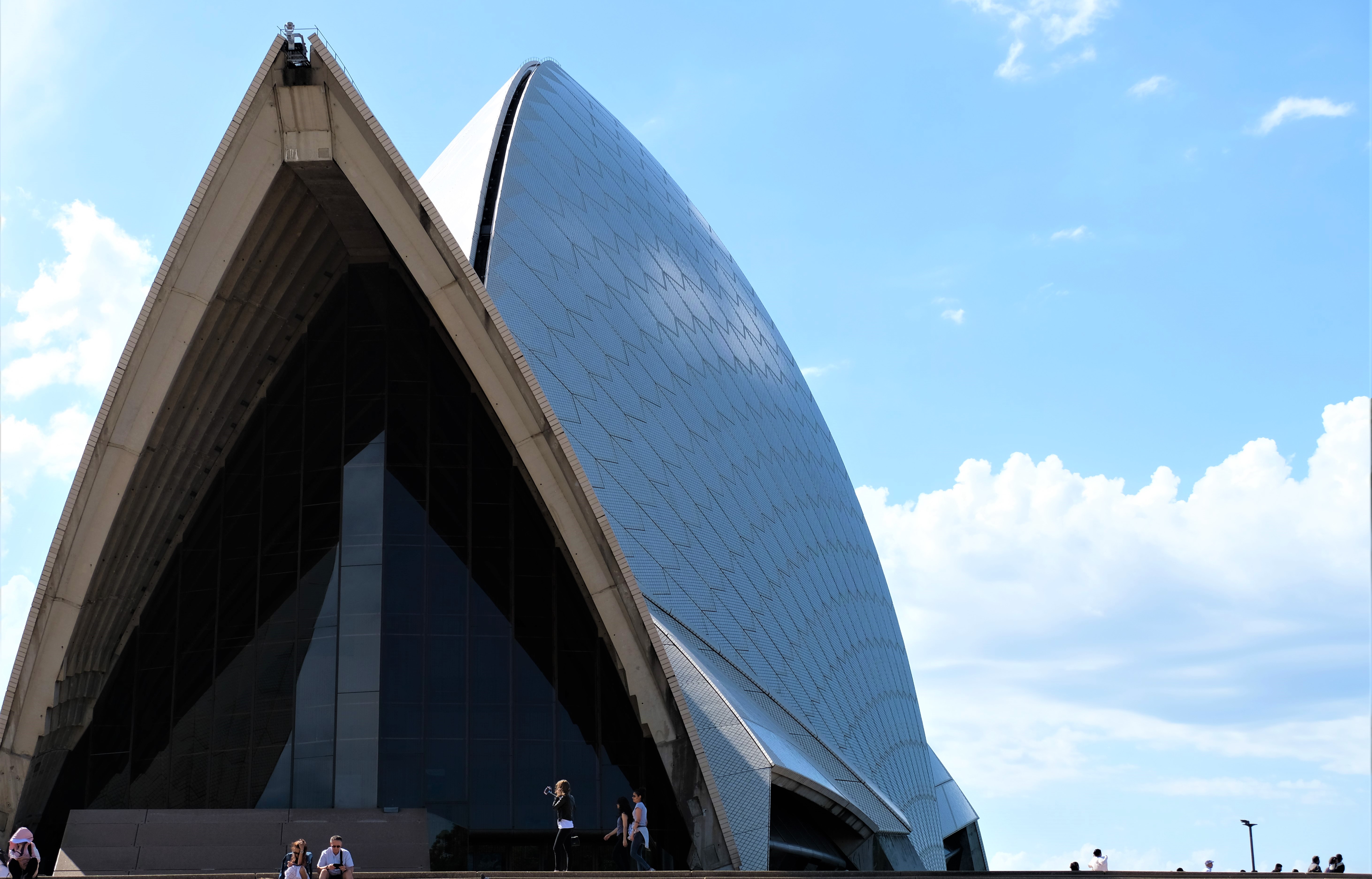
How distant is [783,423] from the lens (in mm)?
36344

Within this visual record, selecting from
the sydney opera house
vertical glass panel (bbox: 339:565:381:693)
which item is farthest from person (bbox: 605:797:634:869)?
vertical glass panel (bbox: 339:565:381:693)

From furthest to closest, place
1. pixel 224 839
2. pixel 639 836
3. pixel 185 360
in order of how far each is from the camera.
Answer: pixel 185 360 < pixel 224 839 < pixel 639 836

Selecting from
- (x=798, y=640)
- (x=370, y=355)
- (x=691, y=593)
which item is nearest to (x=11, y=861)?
(x=370, y=355)

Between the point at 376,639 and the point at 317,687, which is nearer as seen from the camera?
the point at 317,687

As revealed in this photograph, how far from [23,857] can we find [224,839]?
413 centimetres

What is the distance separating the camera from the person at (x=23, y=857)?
15.9 m

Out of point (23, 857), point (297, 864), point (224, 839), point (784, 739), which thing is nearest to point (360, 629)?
point (224, 839)

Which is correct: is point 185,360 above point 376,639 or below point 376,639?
above

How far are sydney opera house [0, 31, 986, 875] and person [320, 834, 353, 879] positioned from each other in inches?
239

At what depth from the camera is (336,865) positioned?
14.0m

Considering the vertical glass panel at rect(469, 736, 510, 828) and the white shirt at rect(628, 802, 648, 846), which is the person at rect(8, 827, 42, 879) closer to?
the vertical glass panel at rect(469, 736, 510, 828)

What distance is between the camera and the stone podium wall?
1931 cm

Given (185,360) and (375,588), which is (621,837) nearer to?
(375,588)

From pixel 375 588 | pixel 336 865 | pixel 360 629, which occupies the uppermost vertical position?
pixel 375 588
